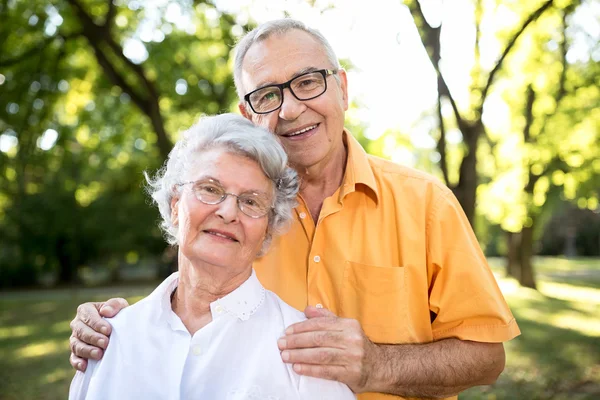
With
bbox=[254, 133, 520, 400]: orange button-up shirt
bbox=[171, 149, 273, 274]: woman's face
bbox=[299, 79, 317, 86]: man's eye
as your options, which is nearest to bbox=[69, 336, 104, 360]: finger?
bbox=[171, 149, 273, 274]: woman's face

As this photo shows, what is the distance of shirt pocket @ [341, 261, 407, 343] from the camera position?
93.9 inches

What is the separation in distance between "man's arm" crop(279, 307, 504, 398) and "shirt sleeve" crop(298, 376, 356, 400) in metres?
0.02

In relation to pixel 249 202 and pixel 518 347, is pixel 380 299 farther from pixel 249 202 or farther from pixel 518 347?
pixel 518 347

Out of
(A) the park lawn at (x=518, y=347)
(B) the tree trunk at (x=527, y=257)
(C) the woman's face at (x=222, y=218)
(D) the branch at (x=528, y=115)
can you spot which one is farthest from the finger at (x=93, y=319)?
(B) the tree trunk at (x=527, y=257)

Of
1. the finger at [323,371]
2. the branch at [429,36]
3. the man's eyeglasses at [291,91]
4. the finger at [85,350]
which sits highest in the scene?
the branch at [429,36]

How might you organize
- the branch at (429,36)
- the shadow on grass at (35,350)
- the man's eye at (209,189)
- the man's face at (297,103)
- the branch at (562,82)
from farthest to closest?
the branch at (562,82), the shadow on grass at (35,350), the branch at (429,36), the man's face at (297,103), the man's eye at (209,189)

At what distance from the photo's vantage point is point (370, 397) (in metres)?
2.33

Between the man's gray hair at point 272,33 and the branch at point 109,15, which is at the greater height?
the branch at point 109,15

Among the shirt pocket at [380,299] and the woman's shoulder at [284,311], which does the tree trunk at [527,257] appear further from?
the woman's shoulder at [284,311]

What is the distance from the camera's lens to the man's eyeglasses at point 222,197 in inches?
82.2

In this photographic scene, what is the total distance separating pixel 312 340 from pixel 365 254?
0.57 metres

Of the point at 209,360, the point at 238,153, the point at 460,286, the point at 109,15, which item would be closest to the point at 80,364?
the point at 209,360

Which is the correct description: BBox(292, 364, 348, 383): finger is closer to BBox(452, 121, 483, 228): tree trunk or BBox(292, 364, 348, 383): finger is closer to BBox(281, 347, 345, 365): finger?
BBox(281, 347, 345, 365): finger

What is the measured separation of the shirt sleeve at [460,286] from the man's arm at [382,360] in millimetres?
70
